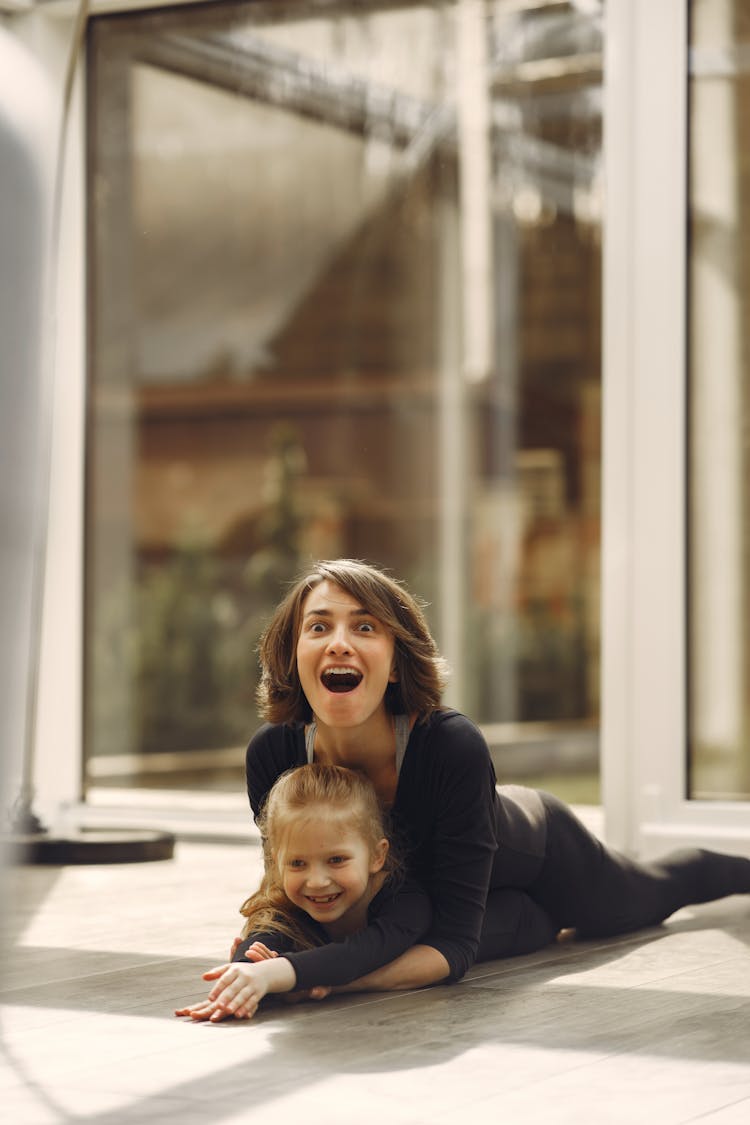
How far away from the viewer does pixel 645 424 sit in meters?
3.41

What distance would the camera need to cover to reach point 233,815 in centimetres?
381

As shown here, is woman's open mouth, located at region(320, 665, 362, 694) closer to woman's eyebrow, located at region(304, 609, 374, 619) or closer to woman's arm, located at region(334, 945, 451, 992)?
woman's eyebrow, located at region(304, 609, 374, 619)

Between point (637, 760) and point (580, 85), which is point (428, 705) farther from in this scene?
point (580, 85)

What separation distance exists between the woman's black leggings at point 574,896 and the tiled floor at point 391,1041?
0.03 meters

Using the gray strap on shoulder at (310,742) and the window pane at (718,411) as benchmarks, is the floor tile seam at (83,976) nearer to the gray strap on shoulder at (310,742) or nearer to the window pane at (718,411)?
the gray strap on shoulder at (310,742)

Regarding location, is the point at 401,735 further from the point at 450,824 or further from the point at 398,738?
the point at 450,824

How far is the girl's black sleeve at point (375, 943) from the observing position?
201cm

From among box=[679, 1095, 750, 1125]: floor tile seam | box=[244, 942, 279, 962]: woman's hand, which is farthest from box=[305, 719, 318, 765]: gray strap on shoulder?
box=[679, 1095, 750, 1125]: floor tile seam

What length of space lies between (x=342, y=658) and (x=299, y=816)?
0.20 metres

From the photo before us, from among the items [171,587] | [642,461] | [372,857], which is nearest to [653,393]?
[642,461]

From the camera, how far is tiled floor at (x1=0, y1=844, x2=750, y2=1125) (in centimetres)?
156

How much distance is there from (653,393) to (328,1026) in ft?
5.90

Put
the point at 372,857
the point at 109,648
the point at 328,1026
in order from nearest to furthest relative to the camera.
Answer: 1. the point at 328,1026
2. the point at 372,857
3. the point at 109,648

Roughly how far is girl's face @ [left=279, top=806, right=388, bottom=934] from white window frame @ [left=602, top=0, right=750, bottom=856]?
135 cm
